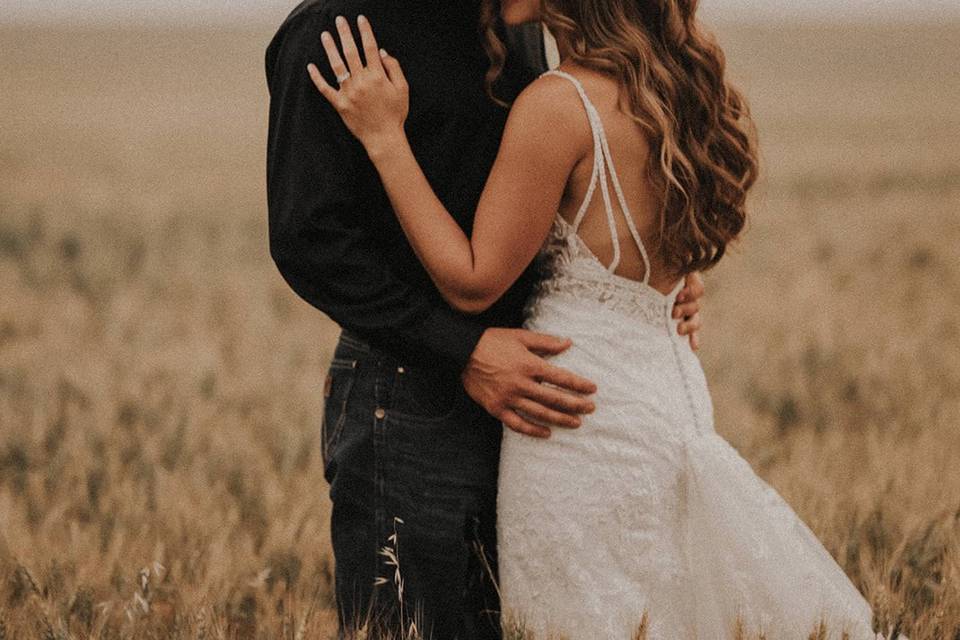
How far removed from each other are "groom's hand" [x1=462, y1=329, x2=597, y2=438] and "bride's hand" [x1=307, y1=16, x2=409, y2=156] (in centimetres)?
43

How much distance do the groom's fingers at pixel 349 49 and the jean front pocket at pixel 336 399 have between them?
60cm

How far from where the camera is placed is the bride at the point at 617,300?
7.29 ft

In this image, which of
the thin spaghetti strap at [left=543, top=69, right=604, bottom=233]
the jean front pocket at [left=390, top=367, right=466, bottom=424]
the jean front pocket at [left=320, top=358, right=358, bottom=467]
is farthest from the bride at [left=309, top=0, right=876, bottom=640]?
the jean front pocket at [left=320, top=358, right=358, bottom=467]

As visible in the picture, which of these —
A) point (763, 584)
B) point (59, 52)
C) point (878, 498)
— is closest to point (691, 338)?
point (763, 584)

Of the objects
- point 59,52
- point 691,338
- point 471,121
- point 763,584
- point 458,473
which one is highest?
point 59,52

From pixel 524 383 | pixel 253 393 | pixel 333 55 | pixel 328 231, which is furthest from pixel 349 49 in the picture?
pixel 253 393

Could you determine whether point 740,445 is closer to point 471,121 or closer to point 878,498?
point 878,498

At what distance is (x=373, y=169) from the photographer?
7.64 ft

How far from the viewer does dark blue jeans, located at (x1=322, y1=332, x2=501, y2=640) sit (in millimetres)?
2393

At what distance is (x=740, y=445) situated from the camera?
4371 millimetres

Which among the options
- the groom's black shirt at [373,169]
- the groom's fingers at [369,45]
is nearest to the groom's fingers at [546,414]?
the groom's black shirt at [373,169]

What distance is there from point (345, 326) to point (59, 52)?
1286 inches

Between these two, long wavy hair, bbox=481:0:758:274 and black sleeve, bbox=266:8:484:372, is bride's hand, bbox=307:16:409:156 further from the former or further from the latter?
long wavy hair, bbox=481:0:758:274

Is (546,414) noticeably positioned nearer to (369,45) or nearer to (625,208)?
(625,208)
